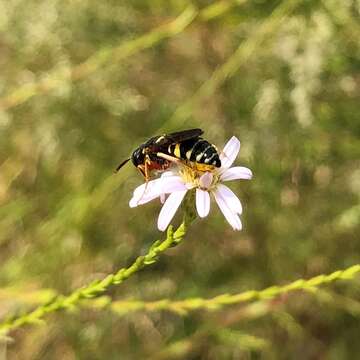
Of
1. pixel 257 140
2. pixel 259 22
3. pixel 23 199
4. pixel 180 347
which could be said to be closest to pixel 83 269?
pixel 23 199

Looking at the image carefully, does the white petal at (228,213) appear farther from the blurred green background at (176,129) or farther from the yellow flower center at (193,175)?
the blurred green background at (176,129)

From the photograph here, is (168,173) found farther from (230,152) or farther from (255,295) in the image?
(255,295)

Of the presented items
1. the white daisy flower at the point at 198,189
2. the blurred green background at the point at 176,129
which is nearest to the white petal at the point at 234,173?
the white daisy flower at the point at 198,189

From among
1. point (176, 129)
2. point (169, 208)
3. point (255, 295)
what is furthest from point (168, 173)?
point (176, 129)

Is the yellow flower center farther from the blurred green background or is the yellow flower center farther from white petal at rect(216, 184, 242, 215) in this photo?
the blurred green background

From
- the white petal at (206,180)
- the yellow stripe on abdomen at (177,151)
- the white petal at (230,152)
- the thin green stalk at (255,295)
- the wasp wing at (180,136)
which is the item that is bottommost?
the thin green stalk at (255,295)

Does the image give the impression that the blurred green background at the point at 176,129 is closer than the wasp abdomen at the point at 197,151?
No

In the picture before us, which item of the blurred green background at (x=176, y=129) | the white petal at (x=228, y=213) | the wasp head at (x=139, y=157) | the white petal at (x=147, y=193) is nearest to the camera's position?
the white petal at (x=228, y=213)
